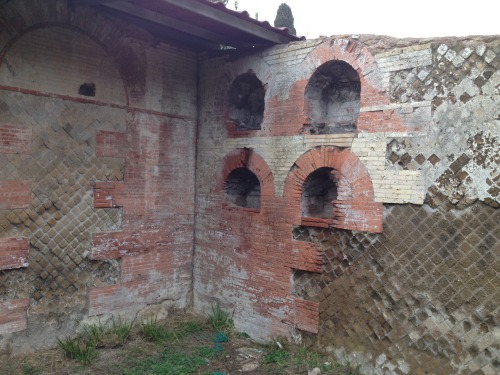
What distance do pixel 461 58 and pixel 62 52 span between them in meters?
4.81

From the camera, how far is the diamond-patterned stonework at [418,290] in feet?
14.5

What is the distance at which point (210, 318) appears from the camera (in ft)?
22.6

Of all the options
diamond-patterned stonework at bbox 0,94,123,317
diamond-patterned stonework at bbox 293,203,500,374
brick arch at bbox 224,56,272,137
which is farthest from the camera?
brick arch at bbox 224,56,272,137

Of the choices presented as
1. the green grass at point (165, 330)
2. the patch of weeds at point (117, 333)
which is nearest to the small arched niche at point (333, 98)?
the green grass at point (165, 330)

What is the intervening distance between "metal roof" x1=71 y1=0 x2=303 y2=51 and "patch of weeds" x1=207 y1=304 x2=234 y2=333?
13.3 feet

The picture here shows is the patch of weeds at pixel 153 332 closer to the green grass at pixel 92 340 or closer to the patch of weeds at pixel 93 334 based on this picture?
the green grass at pixel 92 340

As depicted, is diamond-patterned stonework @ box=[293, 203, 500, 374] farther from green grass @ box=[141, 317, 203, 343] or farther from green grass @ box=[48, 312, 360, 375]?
green grass @ box=[141, 317, 203, 343]

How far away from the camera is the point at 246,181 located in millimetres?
7082

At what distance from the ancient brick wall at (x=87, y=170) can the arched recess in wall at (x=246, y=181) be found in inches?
29.1

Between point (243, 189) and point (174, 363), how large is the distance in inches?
110

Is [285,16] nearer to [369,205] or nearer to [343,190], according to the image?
[343,190]

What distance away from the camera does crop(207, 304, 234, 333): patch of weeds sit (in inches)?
265

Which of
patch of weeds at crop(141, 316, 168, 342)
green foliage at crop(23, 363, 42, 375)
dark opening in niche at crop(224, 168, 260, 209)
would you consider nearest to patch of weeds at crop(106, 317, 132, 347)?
patch of weeds at crop(141, 316, 168, 342)

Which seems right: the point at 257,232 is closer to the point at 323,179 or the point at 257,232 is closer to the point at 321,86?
the point at 323,179
